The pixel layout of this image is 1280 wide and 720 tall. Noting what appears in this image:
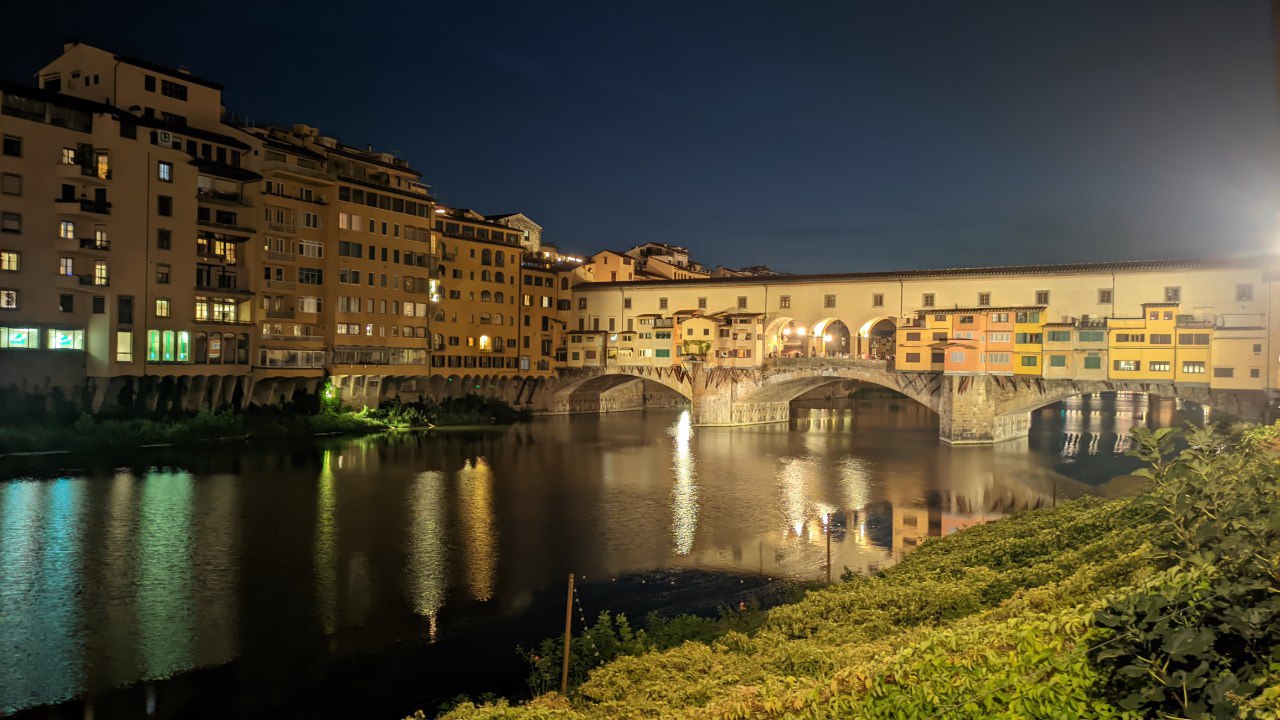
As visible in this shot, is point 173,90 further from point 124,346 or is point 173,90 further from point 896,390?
point 896,390

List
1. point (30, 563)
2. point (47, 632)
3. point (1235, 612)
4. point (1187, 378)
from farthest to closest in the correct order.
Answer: point (1187, 378)
point (30, 563)
point (47, 632)
point (1235, 612)

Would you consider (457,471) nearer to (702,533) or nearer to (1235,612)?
(702,533)

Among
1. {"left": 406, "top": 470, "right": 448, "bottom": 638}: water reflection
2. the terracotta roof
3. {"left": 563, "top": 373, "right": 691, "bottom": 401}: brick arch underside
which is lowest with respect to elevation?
{"left": 406, "top": 470, "right": 448, "bottom": 638}: water reflection

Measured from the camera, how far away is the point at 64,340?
1502 inches

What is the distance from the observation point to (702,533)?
2600 centimetres

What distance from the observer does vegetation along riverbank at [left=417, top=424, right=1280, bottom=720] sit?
16.5ft

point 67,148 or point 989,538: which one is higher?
point 67,148

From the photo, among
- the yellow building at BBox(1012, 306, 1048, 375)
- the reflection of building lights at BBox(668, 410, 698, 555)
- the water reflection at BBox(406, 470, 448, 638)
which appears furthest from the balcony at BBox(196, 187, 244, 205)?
the yellow building at BBox(1012, 306, 1048, 375)

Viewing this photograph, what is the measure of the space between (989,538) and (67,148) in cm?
4277

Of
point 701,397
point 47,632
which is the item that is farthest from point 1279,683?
point 701,397

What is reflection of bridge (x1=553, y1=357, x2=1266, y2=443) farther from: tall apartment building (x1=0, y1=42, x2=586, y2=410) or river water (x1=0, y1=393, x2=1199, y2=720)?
tall apartment building (x1=0, y1=42, x2=586, y2=410)

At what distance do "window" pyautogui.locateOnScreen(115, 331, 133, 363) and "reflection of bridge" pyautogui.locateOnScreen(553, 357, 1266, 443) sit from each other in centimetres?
3424

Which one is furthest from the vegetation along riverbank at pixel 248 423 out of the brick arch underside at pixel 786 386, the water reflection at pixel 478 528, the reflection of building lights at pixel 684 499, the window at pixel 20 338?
the brick arch underside at pixel 786 386

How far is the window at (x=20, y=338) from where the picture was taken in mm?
36312
